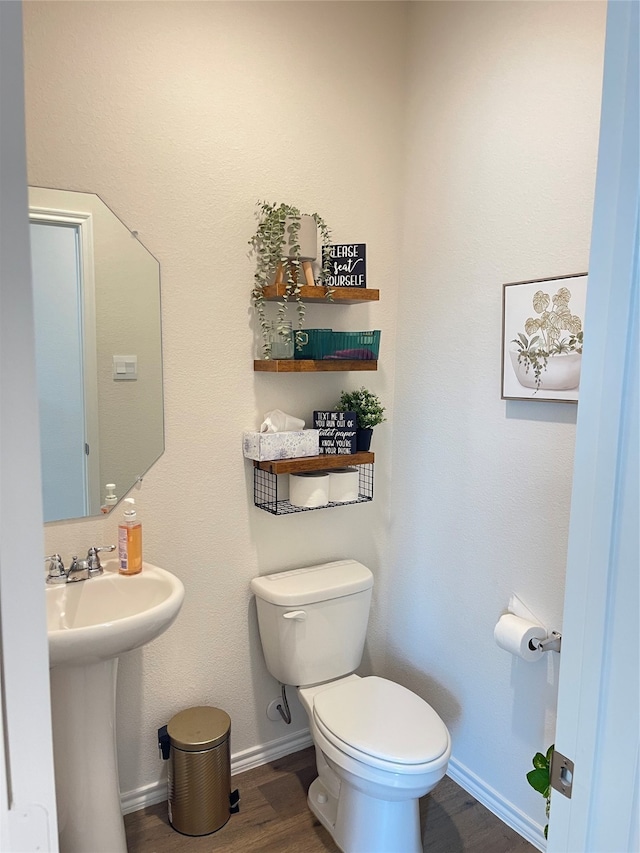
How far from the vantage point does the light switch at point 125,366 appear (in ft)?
6.20

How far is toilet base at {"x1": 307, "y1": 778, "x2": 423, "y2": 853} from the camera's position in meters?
1.81

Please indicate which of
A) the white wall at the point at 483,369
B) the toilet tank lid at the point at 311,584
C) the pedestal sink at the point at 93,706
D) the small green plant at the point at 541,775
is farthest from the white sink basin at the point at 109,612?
the small green plant at the point at 541,775

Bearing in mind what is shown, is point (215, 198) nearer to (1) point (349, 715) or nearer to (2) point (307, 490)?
(2) point (307, 490)

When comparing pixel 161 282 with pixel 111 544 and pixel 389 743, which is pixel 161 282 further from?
pixel 389 743

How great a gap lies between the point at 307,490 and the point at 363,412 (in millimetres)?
351

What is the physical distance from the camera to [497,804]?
6.78 feet

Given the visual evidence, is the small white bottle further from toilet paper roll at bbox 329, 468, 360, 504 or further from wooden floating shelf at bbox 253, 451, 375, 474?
toilet paper roll at bbox 329, 468, 360, 504

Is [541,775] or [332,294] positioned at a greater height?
[332,294]

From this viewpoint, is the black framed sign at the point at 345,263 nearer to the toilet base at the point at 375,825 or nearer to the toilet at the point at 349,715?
the toilet at the point at 349,715

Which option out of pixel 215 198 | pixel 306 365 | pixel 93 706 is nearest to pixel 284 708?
pixel 93 706

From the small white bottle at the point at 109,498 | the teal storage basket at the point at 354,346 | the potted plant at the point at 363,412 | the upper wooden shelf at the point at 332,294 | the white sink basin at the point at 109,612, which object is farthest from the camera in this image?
the potted plant at the point at 363,412

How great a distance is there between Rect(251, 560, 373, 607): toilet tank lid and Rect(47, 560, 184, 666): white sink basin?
0.42m

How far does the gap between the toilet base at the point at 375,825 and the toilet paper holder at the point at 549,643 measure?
58cm

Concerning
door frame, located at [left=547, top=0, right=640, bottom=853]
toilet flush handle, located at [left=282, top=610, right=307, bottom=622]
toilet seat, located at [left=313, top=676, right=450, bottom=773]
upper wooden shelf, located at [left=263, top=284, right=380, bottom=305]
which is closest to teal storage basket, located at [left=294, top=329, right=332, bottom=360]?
upper wooden shelf, located at [left=263, top=284, right=380, bottom=305]
